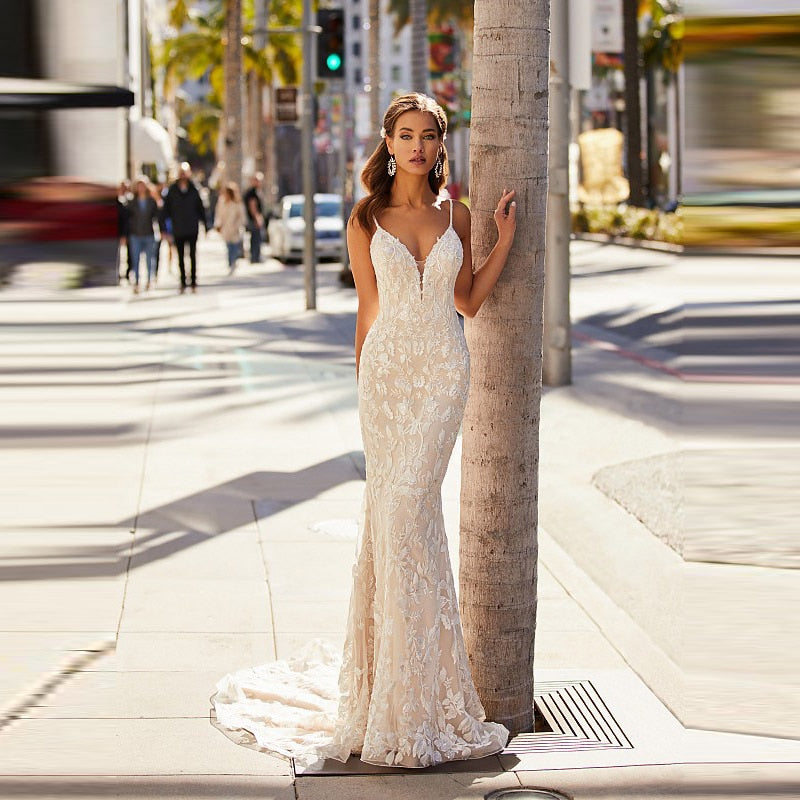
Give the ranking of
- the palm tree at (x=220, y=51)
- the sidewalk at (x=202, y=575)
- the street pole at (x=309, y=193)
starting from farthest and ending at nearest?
the palm tree at (x=220, y=51) < the street pole at (x=309, y=193) < the sidewalk at (x=202, y=575)

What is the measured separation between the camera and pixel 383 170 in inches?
166

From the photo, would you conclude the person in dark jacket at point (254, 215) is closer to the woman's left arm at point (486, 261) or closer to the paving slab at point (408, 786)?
the woman's left arm at point (486, 261)

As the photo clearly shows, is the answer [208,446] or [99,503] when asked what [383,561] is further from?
[208,446]

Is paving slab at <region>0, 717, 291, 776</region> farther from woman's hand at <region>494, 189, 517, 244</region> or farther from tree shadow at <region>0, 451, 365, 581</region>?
woman's hand at <region>494, 189, 517, 244</region>

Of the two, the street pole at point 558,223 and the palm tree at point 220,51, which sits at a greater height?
the palm tree at point 220,51

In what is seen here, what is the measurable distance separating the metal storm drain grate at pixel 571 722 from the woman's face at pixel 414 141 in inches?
70.4

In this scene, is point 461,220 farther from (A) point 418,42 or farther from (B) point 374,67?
(A) point 418,42

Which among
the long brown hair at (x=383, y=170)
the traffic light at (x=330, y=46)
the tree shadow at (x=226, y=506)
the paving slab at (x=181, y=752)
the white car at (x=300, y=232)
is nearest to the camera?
the paving slab at (x=181, y=752)

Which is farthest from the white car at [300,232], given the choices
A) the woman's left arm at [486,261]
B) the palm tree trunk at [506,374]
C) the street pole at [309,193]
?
the woman's left arm at [486,261]

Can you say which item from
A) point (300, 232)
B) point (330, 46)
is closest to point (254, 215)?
point (300, 232)

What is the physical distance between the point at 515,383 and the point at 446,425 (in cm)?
29

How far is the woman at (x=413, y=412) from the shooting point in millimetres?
4156

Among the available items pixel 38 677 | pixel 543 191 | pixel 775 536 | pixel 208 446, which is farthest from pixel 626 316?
pixel 38 677

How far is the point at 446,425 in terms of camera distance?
4191 mm
